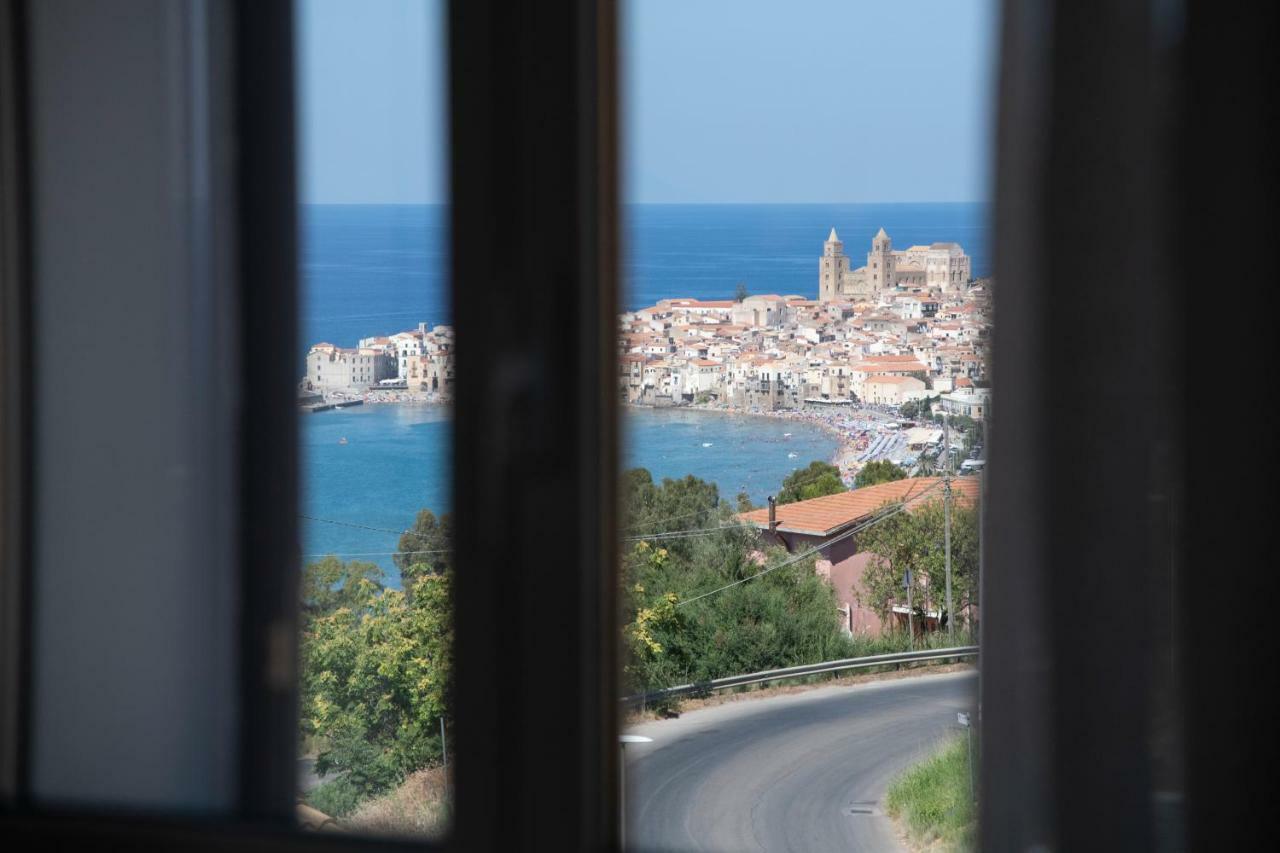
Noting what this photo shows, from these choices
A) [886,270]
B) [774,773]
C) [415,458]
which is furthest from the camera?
[415,458]

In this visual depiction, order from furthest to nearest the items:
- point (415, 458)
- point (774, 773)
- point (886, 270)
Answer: point (415, 458) < point (774, 773) < point (886, 270)

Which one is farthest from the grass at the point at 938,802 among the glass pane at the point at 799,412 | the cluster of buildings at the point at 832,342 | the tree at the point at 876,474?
the cluster of buildings at the point at 832,342

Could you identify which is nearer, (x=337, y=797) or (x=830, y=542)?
(x=830, y=542)

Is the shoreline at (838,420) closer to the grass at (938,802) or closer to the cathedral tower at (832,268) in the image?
the cathedral tower at (832,268)

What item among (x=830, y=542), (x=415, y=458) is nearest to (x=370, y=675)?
(x=415, y=458)

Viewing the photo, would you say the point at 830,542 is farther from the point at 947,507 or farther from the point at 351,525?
the point at 351,525

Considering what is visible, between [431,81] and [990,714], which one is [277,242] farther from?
[990,714]

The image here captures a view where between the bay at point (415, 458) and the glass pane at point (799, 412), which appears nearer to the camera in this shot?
the glass pane at point (799, 412)
